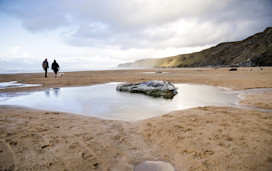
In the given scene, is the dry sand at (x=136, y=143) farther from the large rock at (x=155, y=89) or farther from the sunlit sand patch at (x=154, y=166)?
the large rock at (x=155, y=89)

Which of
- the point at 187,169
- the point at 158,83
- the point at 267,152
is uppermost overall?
the point at 158,83

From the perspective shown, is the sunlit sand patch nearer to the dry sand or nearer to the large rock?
the dry sand

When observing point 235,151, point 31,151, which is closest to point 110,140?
point 31,151

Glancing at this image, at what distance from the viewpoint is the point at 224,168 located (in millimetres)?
1854

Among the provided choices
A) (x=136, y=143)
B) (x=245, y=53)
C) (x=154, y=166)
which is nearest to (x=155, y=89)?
(x=136, y=143)

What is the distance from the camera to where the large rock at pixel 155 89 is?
22.9 feet

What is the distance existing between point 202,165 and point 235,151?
2.07 feet

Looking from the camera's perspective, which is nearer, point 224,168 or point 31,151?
point 224,168

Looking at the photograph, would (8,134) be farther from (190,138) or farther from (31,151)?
(190,138)

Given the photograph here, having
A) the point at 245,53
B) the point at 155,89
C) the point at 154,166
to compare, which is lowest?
the point at 154,166

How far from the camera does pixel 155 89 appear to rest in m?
7.19

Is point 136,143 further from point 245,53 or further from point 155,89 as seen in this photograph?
point 245,53

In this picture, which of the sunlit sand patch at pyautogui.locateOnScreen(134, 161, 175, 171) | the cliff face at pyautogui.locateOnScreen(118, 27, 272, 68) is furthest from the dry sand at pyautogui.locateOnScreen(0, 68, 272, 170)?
the cliff face at pyautogui.locateOnScreen(118, 27, 272, 68)

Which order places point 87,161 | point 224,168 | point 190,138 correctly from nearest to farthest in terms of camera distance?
point 224,168 → point 87,161 → point 190,138
